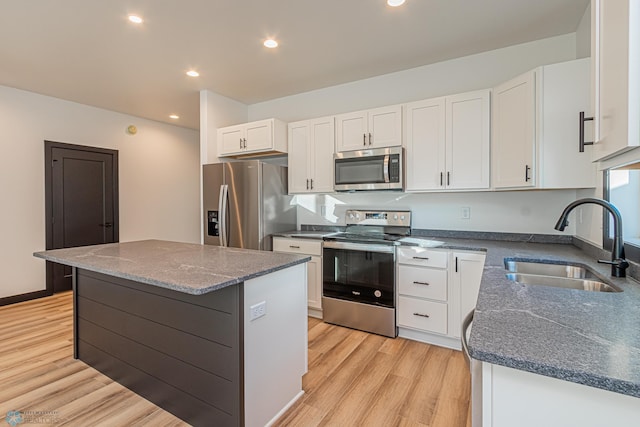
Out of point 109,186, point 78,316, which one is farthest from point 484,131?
point 109,186

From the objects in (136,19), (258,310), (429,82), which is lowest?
(258,310)

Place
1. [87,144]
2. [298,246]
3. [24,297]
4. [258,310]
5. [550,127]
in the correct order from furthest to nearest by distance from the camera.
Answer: [87,144]
[24,297]
[298,246]
[550,127]
[258,310]

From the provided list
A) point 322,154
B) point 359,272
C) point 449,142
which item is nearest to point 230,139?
point 322,154

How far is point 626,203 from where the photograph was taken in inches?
66.3

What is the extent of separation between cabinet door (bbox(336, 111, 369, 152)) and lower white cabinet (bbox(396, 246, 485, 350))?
3.88 feet

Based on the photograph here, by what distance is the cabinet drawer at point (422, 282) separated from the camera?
263 centimetres

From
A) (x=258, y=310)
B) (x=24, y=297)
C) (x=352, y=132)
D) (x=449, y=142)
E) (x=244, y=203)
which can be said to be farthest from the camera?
(x=24, y=297)

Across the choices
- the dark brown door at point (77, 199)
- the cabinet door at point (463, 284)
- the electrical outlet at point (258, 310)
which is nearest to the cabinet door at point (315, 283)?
the cabinet door at point (463, 284)

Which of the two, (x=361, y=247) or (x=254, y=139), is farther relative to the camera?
(x=254, y=139)

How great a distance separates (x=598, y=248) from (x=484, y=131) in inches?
48.2

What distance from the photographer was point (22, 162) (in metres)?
3.86

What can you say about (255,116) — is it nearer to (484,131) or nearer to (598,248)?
(484,131)

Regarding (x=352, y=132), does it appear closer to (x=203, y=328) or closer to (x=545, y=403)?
(x=203, y=328)

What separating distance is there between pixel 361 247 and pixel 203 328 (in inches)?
65.7
